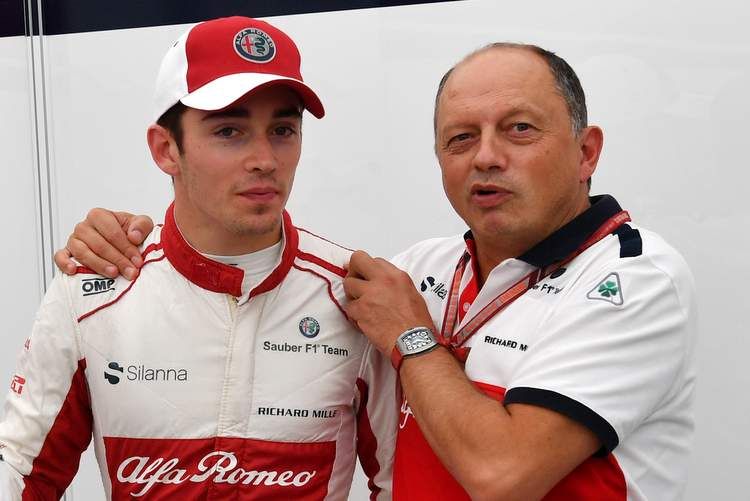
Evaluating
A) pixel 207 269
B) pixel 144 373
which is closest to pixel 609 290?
pixel 207 269

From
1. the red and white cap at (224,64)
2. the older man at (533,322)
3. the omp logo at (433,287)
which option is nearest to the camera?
the older man at (533,322)

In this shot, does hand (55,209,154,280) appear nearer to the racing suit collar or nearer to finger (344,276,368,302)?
the racing suit collar

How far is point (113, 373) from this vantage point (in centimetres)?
146

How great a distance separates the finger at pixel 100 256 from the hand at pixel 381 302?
42 centimetres

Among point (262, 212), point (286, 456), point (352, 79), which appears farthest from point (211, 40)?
point (286, 456)

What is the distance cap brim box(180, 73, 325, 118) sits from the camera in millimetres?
1358

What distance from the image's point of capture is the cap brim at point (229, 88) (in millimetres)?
1358

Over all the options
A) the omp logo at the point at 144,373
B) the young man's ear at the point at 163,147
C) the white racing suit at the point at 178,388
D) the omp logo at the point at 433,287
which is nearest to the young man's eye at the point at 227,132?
the young man's ear at the point at 163,147

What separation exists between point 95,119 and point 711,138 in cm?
162

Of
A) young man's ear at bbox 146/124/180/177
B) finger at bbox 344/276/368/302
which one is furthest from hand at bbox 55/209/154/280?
finger at bbox 344/276/368/302

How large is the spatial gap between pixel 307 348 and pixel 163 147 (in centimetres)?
47

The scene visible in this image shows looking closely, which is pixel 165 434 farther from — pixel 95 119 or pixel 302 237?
pixel 95 119

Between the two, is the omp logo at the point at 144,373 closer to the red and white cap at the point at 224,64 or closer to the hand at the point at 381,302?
the hand at the point at 381,302

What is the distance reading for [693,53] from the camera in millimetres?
1816
